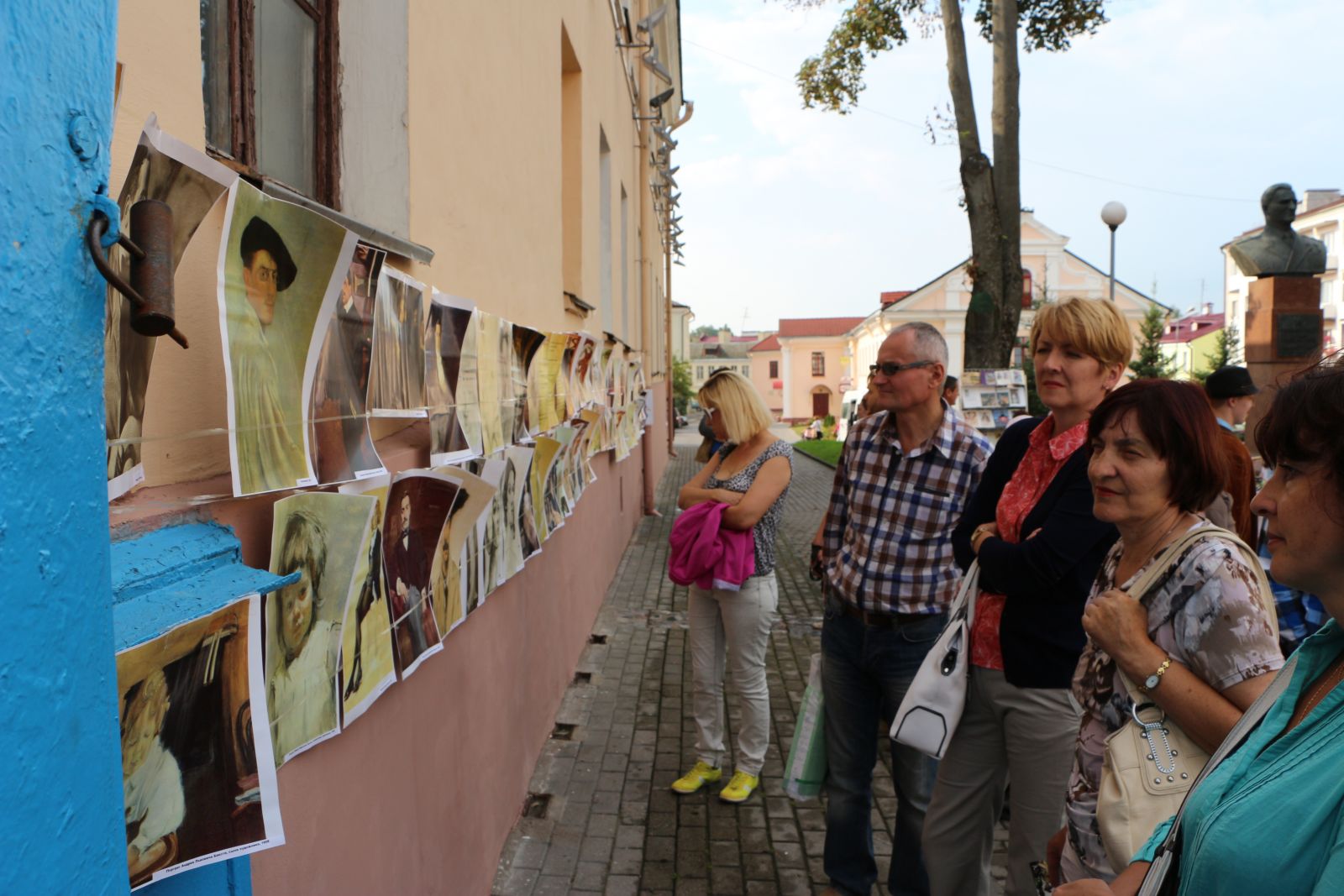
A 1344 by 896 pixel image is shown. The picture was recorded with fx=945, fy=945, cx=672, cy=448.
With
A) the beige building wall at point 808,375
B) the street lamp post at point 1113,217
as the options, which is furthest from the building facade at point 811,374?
the street lamp post at point 1113,217

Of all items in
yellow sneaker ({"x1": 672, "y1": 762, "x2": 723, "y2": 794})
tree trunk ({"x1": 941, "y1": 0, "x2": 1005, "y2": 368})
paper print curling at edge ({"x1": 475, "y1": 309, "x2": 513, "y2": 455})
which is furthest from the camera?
tree trunk ({"x1": 941, "y1": 0, "x2": 1005, "y2": 368})

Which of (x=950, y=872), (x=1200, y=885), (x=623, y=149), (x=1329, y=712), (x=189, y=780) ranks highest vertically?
(x=623, y=149)

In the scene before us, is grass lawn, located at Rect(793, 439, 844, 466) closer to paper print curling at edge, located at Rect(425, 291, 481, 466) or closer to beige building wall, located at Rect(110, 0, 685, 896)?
beige building wall, located at Rect(110, 0, 685, 896)

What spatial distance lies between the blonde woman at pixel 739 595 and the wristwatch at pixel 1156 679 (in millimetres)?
2348

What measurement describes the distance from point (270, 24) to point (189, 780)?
1710mm

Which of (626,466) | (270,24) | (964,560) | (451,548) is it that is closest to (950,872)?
(964,560)

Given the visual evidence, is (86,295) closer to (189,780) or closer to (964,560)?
(189,780)

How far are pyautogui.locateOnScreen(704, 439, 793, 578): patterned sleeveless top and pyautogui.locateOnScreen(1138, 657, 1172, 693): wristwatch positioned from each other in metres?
2.40

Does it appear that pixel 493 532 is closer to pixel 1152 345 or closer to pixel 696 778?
pixel 696 778

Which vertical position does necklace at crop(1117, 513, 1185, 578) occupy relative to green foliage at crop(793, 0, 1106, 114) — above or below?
below

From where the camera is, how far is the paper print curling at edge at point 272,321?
1.37 metres

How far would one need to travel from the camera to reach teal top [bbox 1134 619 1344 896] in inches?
38.9

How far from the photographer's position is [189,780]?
1.24 meters

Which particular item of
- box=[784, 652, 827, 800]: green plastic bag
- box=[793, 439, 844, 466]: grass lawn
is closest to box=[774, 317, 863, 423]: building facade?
box=[793, 439, 844, 466]: grass lawn
